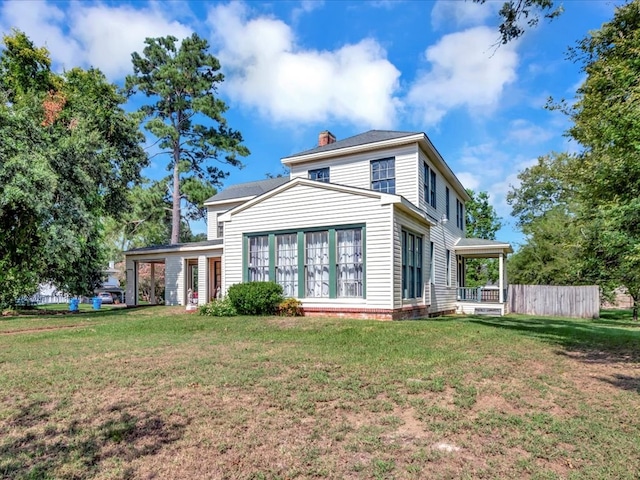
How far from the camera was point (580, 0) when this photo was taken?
783cm

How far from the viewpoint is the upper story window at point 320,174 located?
16906 mm

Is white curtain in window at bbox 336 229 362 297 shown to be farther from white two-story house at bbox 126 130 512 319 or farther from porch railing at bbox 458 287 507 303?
porch railing at bbox 458 287 507 303

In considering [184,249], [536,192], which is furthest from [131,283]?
[536,192]

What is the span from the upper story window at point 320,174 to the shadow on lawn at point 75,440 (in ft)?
43.9

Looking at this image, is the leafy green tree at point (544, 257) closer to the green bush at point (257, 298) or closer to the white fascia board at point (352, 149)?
the white fascia board at point (352, 149)

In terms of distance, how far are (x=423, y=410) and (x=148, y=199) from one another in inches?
1173

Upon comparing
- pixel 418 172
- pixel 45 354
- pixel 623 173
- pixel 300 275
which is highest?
pixel 418 172

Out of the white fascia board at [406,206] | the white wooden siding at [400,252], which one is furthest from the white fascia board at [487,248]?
the white fascia board at [406,206]

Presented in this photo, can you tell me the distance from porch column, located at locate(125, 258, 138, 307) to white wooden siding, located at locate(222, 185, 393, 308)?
34.9 ft

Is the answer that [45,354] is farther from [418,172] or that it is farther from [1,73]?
[1,73]

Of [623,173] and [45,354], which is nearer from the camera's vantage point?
[45,354]

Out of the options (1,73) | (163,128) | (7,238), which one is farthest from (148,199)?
(7,238)

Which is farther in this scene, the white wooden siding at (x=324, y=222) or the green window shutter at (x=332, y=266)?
the green window shutter at (x=332, y=266)

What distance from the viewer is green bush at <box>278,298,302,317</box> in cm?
1274
